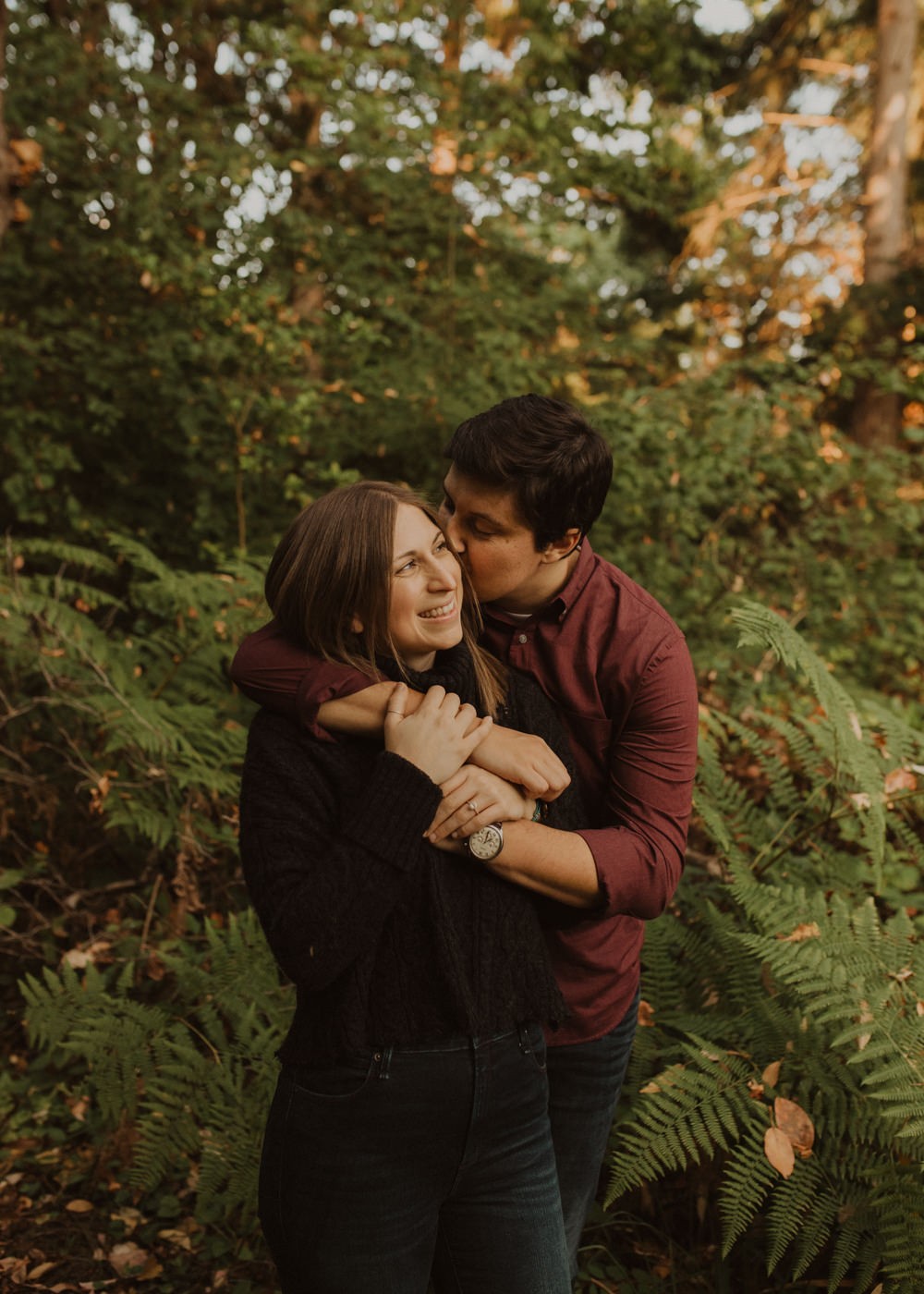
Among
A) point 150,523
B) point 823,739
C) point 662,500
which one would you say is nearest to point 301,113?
point 150,523

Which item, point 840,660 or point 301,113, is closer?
point 840,660

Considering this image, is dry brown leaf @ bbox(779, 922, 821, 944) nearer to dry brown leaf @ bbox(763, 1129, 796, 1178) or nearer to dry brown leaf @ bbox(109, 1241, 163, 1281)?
dry brown leaf @ bbox(763, 1129, 796, 1178)

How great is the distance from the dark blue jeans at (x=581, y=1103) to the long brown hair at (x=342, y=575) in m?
1.01

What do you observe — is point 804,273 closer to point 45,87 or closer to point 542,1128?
point 45,87

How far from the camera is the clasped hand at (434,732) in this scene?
1.61 m

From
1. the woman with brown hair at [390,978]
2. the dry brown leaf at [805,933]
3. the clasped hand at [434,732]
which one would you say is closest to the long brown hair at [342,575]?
the woman with brown hair at [390,978]

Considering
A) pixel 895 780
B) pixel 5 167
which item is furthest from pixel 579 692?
pixel 5 167

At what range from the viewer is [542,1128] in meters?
1.75

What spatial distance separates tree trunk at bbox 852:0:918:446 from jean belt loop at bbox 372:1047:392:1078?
31.6ft

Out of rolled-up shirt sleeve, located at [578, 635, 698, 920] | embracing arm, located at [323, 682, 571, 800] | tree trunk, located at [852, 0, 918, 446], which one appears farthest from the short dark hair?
tree trunk, located at [852, 0, 918, 446]

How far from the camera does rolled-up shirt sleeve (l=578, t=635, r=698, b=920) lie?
1.83 metres

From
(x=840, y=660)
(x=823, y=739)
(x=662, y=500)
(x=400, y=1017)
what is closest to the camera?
(x=400, y=1017)

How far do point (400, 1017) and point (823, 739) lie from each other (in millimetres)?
2164

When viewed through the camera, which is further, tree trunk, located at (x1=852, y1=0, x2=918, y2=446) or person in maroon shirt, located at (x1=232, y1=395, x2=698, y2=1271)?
tree trunk, located at (x1=852, y1=0, x2=918, y2=446)
